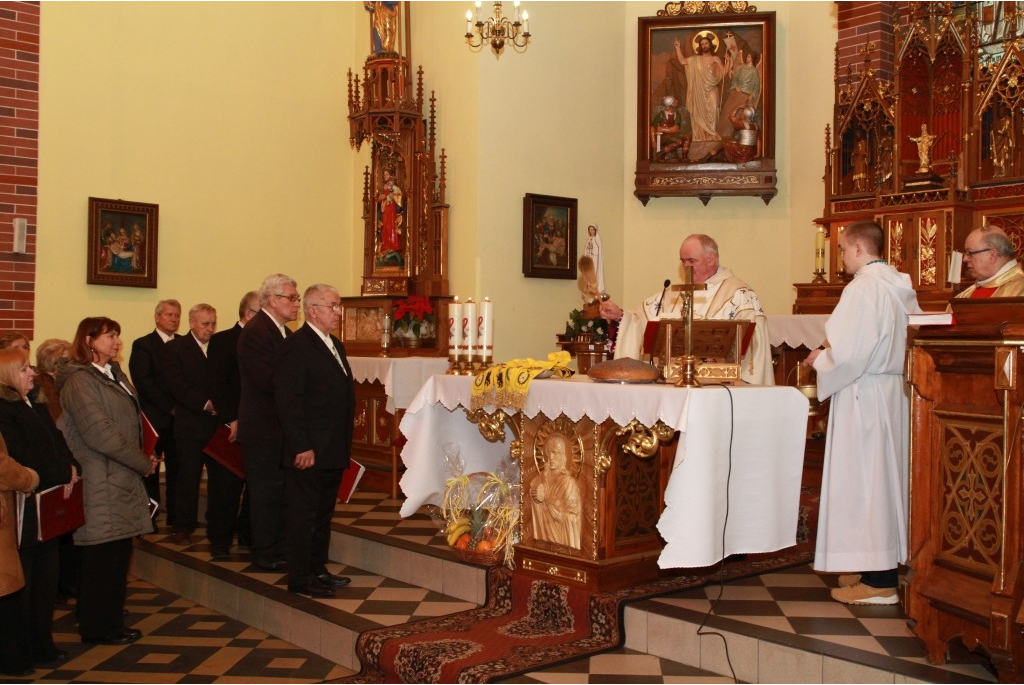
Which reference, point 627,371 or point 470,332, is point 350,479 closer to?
point 470,332

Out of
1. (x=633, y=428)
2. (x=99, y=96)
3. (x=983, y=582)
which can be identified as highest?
(x=99, y=96)

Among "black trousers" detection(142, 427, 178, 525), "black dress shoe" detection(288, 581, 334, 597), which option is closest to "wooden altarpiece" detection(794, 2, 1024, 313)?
"black dress shoe" detection(288, 581, 334, 597)

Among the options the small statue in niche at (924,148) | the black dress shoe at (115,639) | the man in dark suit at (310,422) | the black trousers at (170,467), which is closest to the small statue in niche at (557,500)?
the man in dark suit at (310,422)

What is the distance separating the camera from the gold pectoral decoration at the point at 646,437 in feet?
15.5

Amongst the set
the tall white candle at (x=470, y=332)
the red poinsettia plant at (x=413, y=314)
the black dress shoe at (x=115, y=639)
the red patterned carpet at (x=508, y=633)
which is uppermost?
the red poinsettia plant at (x=413, y=314)

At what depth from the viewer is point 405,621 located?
516 cm

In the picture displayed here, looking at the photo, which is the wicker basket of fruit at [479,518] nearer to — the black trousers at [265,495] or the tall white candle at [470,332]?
the tall white candle at [470,332]

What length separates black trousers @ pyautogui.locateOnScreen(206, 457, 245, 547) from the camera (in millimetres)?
6793

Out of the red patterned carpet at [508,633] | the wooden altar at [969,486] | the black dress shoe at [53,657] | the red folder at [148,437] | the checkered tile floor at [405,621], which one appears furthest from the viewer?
the red folder at [148,437]

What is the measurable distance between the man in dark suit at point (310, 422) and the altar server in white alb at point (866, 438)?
8.47 ft

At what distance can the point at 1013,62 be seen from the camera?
27.2 ft

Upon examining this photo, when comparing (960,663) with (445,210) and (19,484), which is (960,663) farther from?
(445,210)

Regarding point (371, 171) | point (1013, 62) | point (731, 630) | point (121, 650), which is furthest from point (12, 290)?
point (1013, 62)

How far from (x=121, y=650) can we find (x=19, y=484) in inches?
54.5
